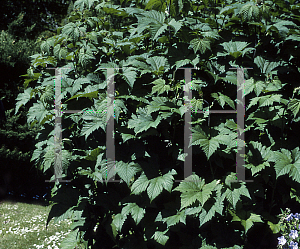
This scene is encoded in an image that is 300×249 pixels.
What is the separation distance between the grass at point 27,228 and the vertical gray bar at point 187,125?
2.39 meters

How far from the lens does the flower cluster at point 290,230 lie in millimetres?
2211

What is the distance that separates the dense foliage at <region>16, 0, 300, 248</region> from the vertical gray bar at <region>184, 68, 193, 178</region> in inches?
1.9

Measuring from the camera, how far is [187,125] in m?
2.22

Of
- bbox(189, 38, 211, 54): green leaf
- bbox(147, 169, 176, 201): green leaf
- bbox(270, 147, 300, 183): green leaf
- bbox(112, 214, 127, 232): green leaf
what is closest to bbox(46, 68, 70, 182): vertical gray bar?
bbox(112, 214, 127, 232): green leaf

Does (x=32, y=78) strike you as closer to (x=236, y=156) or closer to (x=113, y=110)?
(x=113, y=110)

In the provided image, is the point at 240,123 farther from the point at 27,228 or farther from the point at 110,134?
the point at 27,228

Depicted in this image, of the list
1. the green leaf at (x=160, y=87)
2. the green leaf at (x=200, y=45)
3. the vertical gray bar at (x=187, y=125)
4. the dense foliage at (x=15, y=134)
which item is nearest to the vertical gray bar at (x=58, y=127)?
the green leaf at (x=160, y=87)

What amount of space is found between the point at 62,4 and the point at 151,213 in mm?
16229

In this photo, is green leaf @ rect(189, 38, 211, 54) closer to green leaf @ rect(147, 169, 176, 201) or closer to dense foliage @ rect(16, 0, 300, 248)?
dense foliage @ rect(16, 0, 300, 248)

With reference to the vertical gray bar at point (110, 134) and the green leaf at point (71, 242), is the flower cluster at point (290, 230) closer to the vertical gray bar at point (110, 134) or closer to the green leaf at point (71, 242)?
the vertical gray bar at point (110, 134)

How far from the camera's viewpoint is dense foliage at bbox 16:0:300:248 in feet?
7.16

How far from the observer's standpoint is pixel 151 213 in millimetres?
2385

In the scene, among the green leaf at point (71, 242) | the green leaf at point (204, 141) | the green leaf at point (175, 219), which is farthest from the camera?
the green leaf at point (71, 242)

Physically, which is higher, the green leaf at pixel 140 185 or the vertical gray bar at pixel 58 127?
the vertical gray bar at pixel 58 127
